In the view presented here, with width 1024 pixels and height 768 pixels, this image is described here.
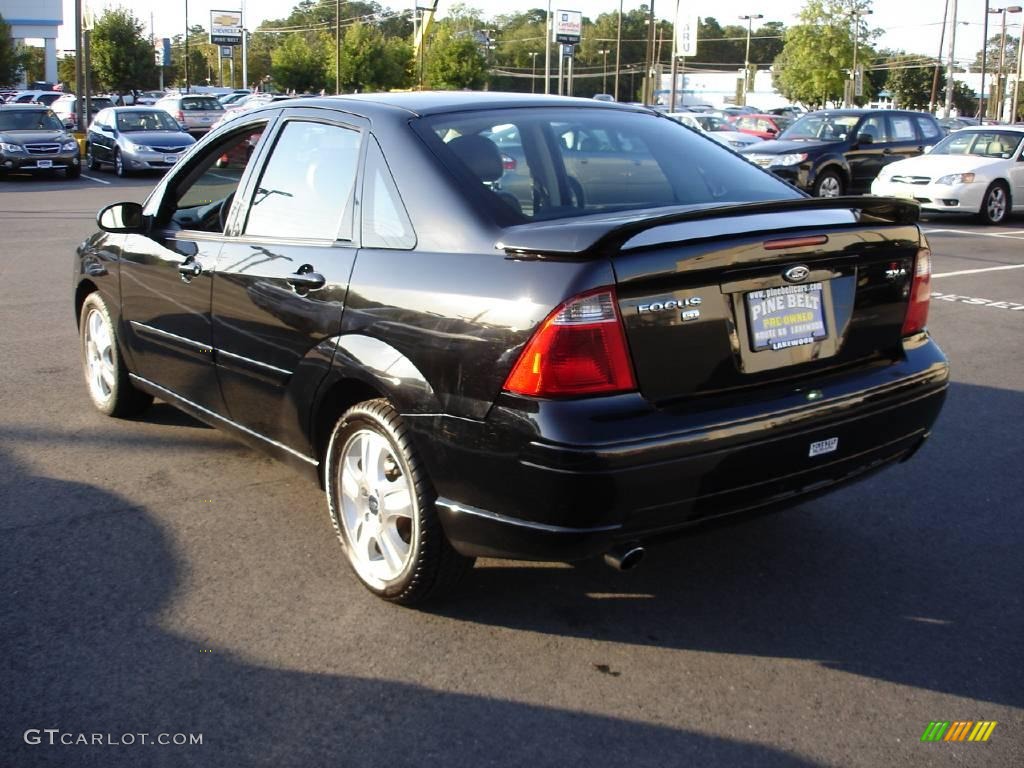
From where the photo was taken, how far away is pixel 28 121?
84.1 feet

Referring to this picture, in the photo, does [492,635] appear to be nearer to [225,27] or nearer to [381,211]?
[381,211]

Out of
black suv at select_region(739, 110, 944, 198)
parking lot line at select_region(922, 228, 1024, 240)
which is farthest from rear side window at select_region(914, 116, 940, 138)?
parking lot line at select_region(922, 228, 1024, 240)

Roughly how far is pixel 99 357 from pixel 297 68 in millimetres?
63493

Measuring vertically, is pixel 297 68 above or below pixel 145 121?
above

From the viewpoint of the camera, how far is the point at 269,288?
4.24 metres

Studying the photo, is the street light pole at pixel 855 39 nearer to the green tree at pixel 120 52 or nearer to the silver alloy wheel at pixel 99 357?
the green tree at pixel 120 52

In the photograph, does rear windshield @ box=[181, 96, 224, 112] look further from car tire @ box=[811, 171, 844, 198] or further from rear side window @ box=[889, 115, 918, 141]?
→ car tire @ box=[811, 171, 844, 198]

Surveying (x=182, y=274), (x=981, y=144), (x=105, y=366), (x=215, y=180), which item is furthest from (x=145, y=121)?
(x=182, y=274)

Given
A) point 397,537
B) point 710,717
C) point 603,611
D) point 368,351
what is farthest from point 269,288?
point 710,717

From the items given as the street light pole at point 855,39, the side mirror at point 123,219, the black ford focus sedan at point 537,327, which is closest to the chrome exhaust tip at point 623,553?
the black ford focus sedan at point 537,327

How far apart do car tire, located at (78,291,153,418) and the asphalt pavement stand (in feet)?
1.47

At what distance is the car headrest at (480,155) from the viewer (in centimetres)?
376

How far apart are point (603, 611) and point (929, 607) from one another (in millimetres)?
1138

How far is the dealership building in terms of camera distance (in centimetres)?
8244
